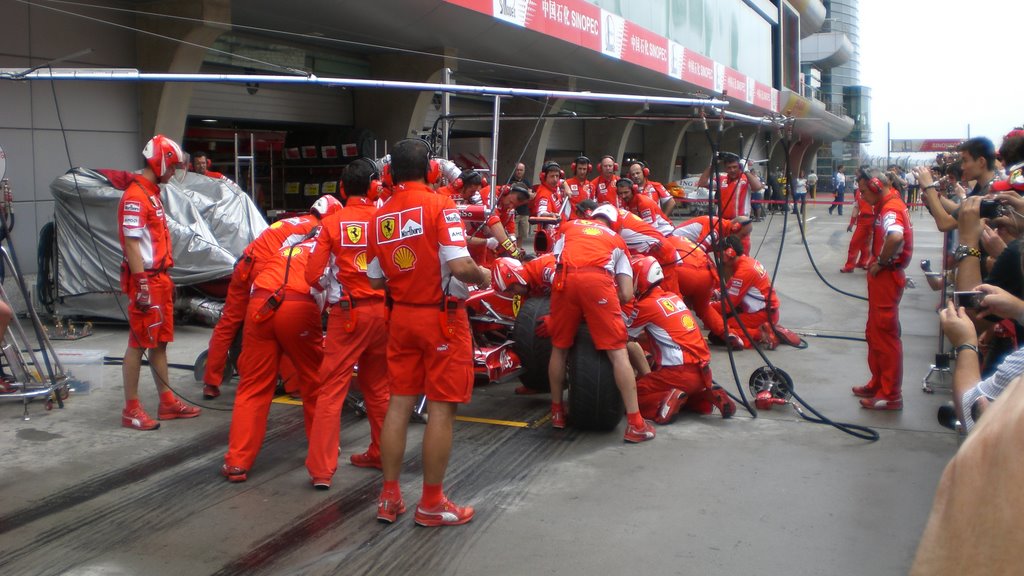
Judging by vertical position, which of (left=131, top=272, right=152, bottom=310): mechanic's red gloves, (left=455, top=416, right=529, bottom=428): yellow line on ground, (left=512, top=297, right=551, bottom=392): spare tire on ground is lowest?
(left=455, top=416, right=529, bottom=428): yellow line on ground

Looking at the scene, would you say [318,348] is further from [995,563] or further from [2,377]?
[995,563]

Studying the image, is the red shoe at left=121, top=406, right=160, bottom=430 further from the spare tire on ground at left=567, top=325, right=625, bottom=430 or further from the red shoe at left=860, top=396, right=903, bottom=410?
the red shoe at left=860, top=396, right=903, bottom=410

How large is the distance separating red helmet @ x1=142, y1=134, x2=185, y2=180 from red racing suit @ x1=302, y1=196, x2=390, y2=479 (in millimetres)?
1711

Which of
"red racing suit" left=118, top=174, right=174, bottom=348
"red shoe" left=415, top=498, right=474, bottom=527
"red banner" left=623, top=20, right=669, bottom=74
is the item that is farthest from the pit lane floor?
"red banner" left=623, top=20, right=669, bottom=74

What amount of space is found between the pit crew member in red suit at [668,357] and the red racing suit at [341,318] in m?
2.22

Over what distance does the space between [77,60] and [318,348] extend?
26.6 ft

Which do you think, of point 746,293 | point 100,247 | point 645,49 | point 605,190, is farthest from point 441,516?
point 645,49

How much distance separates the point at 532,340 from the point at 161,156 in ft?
9.64

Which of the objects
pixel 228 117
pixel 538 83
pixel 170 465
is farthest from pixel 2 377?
pixel 538 83

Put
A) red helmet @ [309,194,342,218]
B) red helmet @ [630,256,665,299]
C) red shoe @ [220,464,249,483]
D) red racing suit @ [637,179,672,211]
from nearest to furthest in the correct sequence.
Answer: red shoe @ [220,464,249,483] → red helmet @ [309,194,342,218] → red helmet @ [630,256,665,299] → red racing suit @ [637,179,672,211]

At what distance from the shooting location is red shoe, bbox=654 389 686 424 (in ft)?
21.0

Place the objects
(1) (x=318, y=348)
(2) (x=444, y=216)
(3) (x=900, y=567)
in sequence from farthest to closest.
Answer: (1) (x=318, y=348), (2) (x=444, y=216), (3) (x=900, y=567)

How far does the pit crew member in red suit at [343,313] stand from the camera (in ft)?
16.8

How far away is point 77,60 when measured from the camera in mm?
11516
